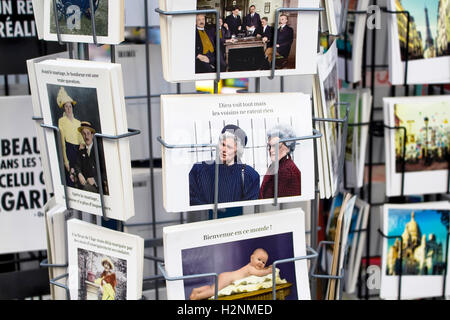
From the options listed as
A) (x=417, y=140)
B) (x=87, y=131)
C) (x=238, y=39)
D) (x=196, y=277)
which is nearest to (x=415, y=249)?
(x=417, y=140)

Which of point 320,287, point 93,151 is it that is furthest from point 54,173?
point 320,287

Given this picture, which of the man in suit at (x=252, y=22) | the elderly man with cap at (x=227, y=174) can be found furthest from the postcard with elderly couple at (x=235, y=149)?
the man in suit at (x=252, y=22)

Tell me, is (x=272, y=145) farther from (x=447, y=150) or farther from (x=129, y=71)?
(x=447, y=150)

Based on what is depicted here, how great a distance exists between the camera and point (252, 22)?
107 centimetres

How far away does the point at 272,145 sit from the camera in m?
1.10

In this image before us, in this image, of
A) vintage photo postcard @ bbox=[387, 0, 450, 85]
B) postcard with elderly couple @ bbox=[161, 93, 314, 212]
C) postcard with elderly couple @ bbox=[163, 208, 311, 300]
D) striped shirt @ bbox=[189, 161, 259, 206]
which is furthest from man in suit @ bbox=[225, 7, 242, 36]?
vintage photo postcard @ bbox=[387, 0, 450, 85]

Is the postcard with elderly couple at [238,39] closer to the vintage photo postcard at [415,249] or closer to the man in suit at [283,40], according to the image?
the man in suit at [283,40]

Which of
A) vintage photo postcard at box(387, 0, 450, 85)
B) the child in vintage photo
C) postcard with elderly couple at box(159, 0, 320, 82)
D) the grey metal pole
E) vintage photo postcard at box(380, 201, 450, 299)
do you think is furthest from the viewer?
vintage photo postcard at box(380, 201, 450, 299)

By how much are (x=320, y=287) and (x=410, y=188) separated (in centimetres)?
39

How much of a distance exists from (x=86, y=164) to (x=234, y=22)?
372mm

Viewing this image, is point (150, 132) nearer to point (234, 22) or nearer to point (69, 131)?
point (69, 131)

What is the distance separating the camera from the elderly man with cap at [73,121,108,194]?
3.59ft

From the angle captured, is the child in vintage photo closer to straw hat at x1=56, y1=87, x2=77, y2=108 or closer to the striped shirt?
the striped shirt

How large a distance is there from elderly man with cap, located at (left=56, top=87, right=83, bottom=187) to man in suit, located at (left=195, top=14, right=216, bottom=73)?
9.4 inches
